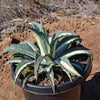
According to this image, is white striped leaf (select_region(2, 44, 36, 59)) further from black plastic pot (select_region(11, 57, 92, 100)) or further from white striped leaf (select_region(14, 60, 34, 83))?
black plastic pot (select_region(11, 57, 92, 100))

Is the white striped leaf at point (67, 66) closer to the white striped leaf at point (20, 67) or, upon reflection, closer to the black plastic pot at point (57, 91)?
the black plastic pot at point (57, 91)

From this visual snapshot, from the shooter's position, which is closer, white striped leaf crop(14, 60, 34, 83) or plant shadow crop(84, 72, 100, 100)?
white striped leaf crop(14, 60, 34, 83)

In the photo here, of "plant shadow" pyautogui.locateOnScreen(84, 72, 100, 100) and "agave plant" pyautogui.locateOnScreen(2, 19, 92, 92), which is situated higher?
"agave plant" pyautogui.locateOnScreen(2, 19, 92, 92)

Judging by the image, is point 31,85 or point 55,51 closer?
point 31,85

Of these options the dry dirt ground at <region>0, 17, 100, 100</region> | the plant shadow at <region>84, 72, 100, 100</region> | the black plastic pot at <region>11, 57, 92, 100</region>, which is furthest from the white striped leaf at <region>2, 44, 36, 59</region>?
the plant shadow at <region>84, 72, 100, 100</region>

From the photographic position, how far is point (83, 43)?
2.76 metres

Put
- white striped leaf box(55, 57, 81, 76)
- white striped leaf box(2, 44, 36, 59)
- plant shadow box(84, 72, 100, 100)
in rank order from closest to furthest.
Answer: white striped leaf box(55, 57, 81, 76), white striped leaf box(2, 44, 36, 59), plant shadow box(84, 72, 100, 100)

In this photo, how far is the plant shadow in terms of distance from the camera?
6.43 feet

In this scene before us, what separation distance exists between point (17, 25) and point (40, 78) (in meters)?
2.21

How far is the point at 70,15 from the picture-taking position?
3.67 metres

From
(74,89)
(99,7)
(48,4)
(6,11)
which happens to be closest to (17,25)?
(6,11)

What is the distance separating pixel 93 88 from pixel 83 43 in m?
0.94

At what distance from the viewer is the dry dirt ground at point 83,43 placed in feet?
6.72

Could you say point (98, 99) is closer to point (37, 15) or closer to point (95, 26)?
point (95, 26)
